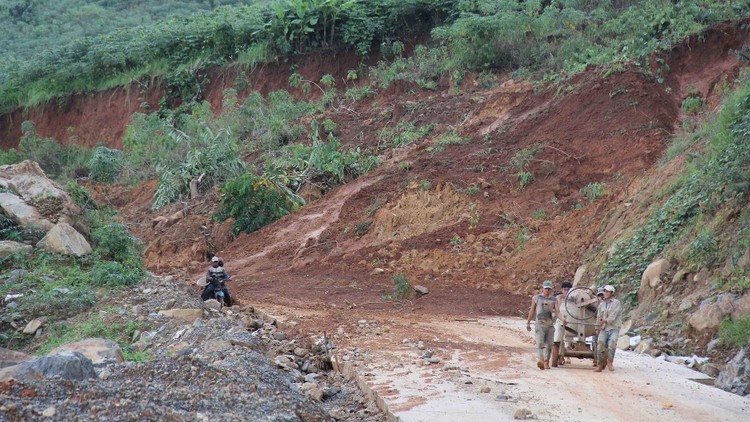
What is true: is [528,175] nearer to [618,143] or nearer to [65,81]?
[618,143]

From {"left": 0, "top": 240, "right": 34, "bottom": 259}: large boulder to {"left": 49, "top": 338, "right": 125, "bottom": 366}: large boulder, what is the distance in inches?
179

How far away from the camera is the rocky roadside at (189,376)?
7.14 metres

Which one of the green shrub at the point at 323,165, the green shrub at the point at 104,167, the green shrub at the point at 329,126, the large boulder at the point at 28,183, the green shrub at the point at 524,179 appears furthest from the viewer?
the green shrub at the point at 104,167

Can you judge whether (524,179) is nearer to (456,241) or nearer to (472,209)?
(472,209)

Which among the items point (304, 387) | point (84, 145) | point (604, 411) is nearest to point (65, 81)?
point (84, 145)

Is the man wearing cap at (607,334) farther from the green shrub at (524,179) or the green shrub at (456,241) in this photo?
the green shrub at (524,179)

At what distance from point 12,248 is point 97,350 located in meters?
5.19

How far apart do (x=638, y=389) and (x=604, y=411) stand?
4.08ft

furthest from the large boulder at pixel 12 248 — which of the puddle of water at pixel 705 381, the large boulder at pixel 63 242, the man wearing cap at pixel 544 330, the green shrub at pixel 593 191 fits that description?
the green shrub at pixel 593 191

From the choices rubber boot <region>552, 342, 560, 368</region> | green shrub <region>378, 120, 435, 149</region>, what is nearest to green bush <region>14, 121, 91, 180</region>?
green shrub <region>378, 120, 435, 149</region>

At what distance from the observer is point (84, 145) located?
36.1m

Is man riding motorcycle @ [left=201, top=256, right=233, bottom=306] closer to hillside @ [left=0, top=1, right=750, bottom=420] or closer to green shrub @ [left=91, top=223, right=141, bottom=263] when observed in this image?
hillside @ [left=0, top=1, right=750, bottom=420]

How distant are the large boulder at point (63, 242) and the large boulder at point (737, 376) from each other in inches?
403

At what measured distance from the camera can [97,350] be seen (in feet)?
37.2
